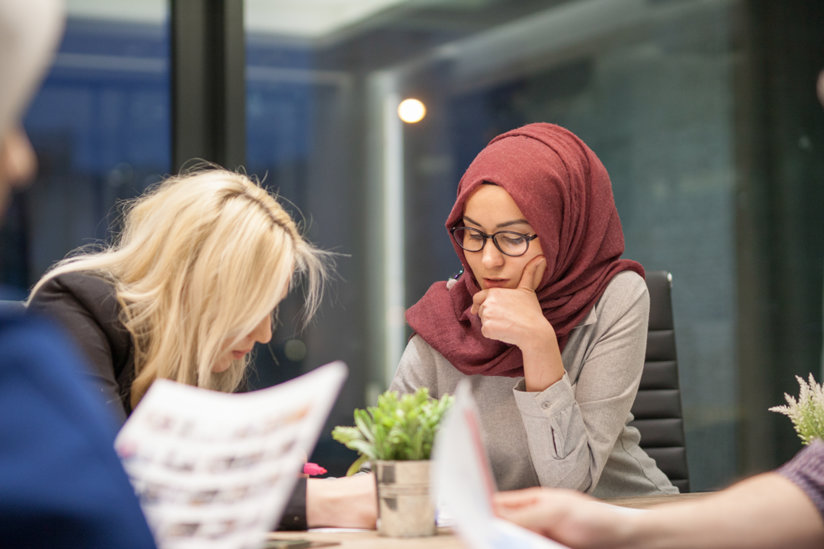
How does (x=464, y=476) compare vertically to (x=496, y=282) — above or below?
below

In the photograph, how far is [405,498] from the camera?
3.51ft

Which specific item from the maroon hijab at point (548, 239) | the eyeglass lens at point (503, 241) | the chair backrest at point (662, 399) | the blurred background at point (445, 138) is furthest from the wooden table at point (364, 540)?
the blurred background at point (445, 138)

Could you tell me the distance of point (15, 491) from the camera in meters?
0.45

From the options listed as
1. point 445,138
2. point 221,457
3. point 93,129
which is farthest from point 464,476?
point 445,138

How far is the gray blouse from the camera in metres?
1.51

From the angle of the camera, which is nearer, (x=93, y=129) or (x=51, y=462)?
(x=51, y=462)

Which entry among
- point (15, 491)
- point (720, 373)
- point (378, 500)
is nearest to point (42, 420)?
point (15, 491)

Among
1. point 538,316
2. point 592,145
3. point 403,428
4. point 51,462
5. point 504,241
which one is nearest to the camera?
point 51,462

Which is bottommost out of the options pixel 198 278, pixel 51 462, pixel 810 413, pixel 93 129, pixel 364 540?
pixel 364 540

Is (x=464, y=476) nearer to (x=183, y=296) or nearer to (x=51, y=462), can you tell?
(x=51, y=462)

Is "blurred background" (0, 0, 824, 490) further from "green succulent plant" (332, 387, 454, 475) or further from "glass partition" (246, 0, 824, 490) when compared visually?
"green succulent plant" (332, 387, 454, 475)

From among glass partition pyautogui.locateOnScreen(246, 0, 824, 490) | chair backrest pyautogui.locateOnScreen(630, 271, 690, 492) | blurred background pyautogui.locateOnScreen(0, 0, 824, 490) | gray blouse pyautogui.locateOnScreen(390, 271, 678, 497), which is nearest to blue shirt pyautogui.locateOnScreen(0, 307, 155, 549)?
gray blouse pyautogui.locateOnScreen(390, 271, 678, 497)

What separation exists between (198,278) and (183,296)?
0.05 metres

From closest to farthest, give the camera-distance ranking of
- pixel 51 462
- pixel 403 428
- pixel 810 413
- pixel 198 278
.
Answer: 1. pixel 51 462
2. pixel 403 428
3. pixel 810 413
4. pixel 198 278
